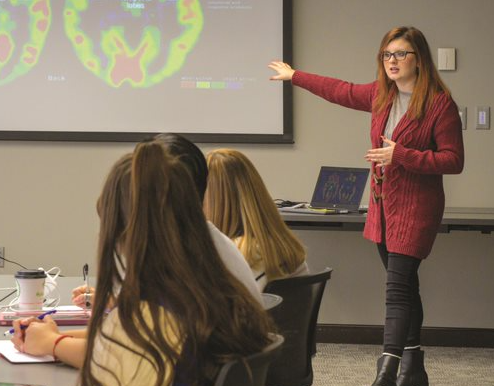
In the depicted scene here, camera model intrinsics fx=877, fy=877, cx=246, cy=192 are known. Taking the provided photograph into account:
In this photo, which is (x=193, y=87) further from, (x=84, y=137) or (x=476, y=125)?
(x=476, y=125)

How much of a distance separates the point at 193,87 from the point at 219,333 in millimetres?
3670

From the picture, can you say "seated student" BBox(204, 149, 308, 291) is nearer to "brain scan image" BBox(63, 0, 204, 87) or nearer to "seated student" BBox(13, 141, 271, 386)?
"seated student" BBox(13, 141, 271, 386)

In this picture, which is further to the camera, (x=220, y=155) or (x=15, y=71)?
(x=15, y=71)

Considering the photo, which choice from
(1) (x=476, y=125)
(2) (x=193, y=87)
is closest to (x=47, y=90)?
(2) (x=193, y=87)

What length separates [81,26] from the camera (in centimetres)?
495

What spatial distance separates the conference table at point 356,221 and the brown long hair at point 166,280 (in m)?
2.93

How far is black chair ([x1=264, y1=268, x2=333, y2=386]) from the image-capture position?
2.32 m

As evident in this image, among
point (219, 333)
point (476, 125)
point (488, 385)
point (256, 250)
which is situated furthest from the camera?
point (476, 125)

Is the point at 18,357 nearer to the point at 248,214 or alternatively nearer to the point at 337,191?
the point at 248,214

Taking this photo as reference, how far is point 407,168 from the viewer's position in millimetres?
3551

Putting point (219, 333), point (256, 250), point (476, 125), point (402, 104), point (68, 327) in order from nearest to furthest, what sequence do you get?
1. point (219, 333)
2. point (68, 327)
3. point (256, 250)
4. point (402, 104)
5. point (476, 125)

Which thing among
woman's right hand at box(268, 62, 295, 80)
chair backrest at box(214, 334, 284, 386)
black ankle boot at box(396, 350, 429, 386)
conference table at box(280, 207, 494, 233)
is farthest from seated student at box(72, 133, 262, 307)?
conference table at box(280, 207, 494, 233)

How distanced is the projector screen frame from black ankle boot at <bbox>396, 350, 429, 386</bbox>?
63.9 inches

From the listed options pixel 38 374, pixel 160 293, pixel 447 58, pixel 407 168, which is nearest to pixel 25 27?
pixel 447 58
